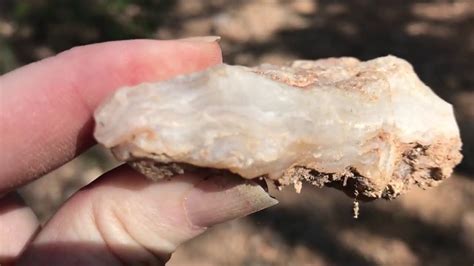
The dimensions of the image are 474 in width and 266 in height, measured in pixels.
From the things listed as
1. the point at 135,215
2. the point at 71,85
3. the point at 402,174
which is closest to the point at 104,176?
the point at 135,215

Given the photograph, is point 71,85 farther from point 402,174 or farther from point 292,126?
point 402,174

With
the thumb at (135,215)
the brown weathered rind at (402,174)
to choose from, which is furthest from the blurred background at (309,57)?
the thumb at (135,215)

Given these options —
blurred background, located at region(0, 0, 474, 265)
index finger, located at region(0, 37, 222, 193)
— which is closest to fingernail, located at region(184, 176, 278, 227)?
index finger, located at region(0, 37, 222, 193)

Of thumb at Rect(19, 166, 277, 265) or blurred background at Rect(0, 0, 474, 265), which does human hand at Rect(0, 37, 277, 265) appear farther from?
blurred background at Rect(0, 0, 474, 265)

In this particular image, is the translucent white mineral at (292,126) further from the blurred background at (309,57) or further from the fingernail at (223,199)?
the blurred background at (309,57)

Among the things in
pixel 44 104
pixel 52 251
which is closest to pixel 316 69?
pixel 44 104
